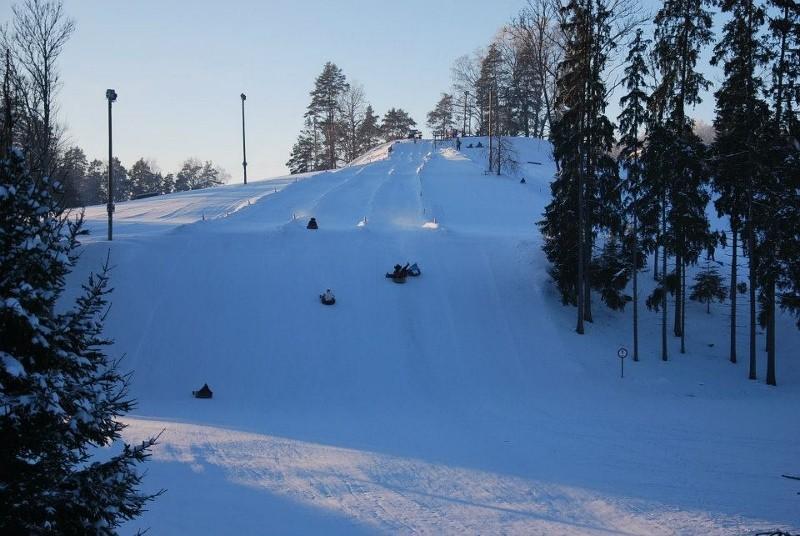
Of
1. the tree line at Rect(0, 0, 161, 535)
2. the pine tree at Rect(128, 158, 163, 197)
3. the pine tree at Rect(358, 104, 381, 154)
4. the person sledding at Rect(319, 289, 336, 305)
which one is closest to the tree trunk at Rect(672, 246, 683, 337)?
the person sledding at Rect(319, 289, 336, 305)

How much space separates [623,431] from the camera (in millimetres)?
16016

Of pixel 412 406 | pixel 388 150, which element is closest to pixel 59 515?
pixel 412 406

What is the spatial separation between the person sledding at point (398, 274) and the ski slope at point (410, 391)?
0.63m

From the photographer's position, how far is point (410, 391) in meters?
19.9

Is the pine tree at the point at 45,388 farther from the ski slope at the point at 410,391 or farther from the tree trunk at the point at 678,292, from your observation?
the tree trunk at the point at 678,292

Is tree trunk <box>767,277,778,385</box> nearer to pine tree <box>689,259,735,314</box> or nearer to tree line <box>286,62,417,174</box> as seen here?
pine tree <box>689,259,735,314</box>

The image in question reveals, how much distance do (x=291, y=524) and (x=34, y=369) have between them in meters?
6.35

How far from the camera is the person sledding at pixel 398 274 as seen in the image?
87.0 ft

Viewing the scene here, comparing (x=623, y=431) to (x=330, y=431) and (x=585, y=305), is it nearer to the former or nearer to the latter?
(x=330, y=431)

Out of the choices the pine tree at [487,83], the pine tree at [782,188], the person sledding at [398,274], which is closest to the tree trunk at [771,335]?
the pine tree at [782,188]

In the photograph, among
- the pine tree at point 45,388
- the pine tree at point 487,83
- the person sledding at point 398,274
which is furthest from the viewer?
the pine tree at point 487,83

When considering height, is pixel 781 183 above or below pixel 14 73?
below

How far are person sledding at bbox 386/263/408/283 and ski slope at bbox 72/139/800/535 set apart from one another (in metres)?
0.63

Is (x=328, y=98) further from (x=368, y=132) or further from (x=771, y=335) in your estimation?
(x=771, y=335)
